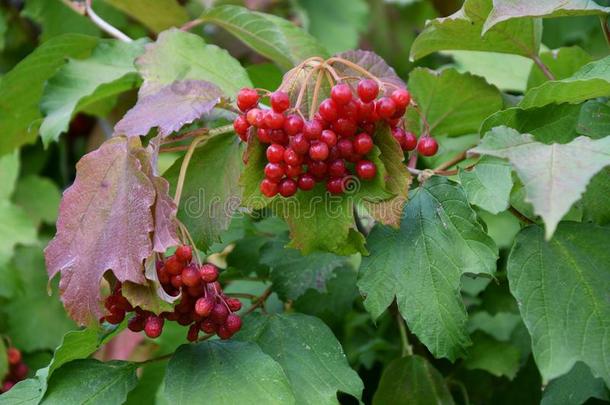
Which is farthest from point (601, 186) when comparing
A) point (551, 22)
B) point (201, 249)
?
point (551, 22)

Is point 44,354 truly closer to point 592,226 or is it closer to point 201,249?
point 201,249

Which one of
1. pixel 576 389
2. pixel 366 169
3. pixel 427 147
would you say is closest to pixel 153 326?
pixel 366 169

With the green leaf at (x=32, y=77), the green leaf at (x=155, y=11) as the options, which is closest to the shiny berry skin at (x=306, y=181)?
the green leaf at (x=32, y=77)

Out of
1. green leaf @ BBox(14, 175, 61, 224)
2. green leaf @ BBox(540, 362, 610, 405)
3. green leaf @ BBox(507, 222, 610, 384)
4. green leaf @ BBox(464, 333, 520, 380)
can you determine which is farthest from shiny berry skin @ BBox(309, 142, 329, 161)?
green leaf @ BBox(14, 175, 61, 224)

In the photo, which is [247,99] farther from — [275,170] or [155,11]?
[155,11]

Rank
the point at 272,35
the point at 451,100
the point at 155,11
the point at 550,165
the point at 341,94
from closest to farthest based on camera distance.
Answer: the point at 550,165
the point at 341,94
the point at 451,100
the point at 272,35
the point at 155,11

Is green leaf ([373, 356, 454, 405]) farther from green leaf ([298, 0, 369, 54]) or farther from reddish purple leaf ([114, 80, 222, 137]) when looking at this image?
green leaf ([298, 0, 369, 54])
